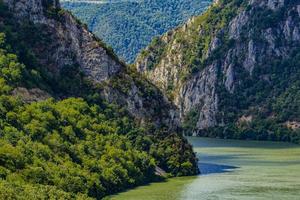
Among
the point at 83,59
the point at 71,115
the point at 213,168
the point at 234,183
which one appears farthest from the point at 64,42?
the point at 234,183

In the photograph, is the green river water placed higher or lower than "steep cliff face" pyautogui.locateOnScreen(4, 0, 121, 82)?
lower

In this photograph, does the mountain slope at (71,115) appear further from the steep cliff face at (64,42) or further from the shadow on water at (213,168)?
the shadow on water at (213,168)

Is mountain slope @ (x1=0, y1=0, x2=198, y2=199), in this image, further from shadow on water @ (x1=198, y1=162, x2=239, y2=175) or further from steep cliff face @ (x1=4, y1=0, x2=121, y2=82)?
shadow on water @ (x1=198, y1=162, x2=239, y2=175)

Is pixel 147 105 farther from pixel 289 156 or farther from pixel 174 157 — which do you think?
pixel 289 156

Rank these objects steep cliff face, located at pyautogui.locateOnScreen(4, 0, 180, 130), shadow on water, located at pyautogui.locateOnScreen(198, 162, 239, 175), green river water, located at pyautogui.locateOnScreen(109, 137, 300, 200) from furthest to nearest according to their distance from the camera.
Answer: shadow on water, located at pyautogui.locateOnScreen(198, 162, 239, 175) < steep cliff face, located at pyautogui.locateOnScreen(4, 0, 180, 130) < green river water, located at pyautogui.locateOnScreen(109, 137, 300, 200)

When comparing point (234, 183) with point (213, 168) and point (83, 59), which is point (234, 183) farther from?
point (83, 59)

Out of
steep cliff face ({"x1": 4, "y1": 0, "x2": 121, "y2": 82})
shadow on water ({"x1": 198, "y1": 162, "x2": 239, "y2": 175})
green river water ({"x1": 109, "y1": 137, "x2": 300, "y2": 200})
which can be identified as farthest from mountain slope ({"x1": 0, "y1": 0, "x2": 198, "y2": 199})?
green river water ({"x1": 109, "y1": 137, "x2": 300, "y2": 200})

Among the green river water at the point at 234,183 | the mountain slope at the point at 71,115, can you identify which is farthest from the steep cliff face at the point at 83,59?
the green river water at the point at 234,183
